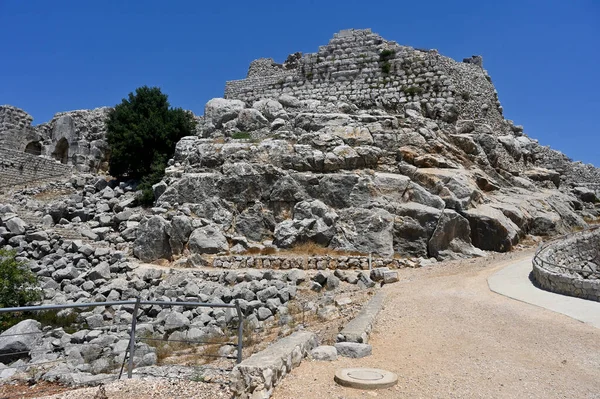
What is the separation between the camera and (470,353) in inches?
269

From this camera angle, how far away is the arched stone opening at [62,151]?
31.9m

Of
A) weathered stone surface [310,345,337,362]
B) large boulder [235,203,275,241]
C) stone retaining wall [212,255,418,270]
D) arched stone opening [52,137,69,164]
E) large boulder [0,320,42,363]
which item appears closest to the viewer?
weathered stone surface [310,345,337,362]

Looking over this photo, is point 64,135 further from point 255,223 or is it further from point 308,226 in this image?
point 308,226

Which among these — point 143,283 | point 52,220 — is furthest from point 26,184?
point 143,283

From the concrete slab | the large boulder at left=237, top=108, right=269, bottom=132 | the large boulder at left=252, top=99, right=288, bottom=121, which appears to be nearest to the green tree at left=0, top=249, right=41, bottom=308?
Answer: the large boulder at left=237, top=108, right=269, bottom=132

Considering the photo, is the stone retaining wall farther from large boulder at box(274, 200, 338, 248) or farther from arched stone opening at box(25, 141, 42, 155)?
arched stone opening at box(25, 141, 42, 155)

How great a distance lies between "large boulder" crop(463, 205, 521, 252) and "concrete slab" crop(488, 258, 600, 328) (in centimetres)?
218

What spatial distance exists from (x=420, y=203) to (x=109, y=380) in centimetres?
1271

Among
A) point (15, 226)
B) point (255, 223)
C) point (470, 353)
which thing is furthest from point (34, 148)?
point (470, 353)

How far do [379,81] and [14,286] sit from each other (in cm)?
1840

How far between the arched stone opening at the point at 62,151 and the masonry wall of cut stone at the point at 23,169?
5.55 meters

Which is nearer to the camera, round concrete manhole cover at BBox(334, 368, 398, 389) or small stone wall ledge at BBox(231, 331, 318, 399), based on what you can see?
small stone wall ledge at BBox(231, 331, 318, 399)

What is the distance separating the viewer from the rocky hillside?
16422 millimetres

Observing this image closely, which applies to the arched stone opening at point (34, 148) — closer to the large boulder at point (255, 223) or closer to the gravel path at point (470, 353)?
the large boulder at point (255, 223)
